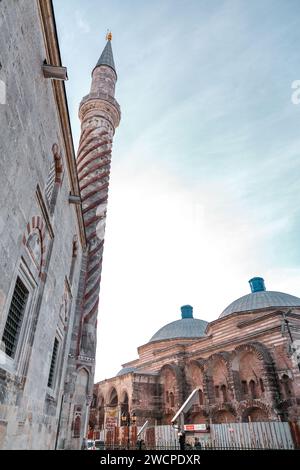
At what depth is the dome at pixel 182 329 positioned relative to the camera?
99.4ft

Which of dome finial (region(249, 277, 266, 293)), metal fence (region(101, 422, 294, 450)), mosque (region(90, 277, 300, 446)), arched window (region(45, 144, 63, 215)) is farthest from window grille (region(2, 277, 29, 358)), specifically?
dome finial (region(249, 277, 266, 293))

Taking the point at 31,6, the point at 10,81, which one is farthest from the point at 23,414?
the point at 31,6

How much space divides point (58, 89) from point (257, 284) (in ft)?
84.6

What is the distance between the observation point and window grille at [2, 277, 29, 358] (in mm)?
5207

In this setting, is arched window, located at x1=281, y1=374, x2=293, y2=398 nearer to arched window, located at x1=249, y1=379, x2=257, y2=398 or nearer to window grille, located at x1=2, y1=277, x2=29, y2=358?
arched window, located at x1=249, y1=379, x2=257, y2=398

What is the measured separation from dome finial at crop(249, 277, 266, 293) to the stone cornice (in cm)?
2270

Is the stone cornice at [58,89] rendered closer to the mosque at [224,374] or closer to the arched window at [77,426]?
the arched window at [77,426]

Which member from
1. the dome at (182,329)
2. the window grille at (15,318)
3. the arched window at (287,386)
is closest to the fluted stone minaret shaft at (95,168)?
the window grille at (15,318)

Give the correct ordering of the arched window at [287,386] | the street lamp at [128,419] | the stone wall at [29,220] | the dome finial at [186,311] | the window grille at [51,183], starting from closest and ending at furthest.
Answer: the stone wall at [29,220], the window grille at [51,183], the arched window at [287,386], the street lamp at [128,419], the dome finial at [186,311]

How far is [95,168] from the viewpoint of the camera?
586 inches

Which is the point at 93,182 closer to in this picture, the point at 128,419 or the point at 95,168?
the point at 95,168

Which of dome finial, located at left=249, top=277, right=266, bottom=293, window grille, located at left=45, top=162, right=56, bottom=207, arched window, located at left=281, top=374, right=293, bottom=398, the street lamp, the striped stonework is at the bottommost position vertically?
the street lamp

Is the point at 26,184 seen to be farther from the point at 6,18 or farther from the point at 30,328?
the point at 30,328

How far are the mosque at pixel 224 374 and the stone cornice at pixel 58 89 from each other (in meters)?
13.7
